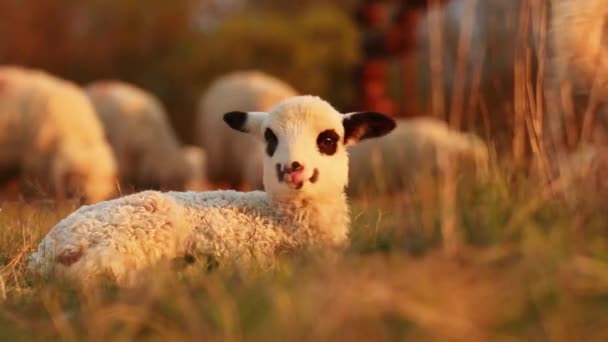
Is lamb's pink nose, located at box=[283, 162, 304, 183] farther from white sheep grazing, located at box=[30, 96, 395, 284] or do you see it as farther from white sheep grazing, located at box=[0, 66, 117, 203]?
white sheep grazing, located at box=[0, 66, 117, 203]

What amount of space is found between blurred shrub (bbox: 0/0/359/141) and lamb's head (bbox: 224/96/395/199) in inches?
765

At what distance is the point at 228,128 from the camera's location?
18000 millimetres

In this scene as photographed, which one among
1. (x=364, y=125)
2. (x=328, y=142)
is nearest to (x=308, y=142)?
(x=328, y=142)

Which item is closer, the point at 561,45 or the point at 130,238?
the point at 130,238

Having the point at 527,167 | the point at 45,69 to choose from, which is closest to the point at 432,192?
the point at 527,167

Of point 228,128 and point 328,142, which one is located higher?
point 328,142

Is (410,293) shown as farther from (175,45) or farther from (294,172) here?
(175,45)

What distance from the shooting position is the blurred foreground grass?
11.2 feet

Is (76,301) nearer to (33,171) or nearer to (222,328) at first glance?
(222,328)

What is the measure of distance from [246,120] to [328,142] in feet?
1.66

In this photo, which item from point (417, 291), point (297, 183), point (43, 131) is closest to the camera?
point (417, 291)

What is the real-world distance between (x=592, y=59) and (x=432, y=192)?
1.73 m

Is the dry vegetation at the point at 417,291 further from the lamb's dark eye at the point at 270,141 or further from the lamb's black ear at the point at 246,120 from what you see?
the lamb's black ear at the point at 246,120

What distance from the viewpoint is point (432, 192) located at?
4.68 metres
